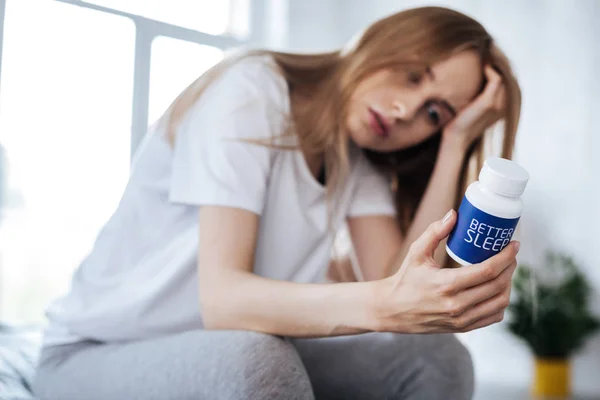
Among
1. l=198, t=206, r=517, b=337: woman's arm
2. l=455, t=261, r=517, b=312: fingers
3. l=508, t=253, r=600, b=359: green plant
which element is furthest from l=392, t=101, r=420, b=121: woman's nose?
l=508, t=253, r=600, b=359: green plant

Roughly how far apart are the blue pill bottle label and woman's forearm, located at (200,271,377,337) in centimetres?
12

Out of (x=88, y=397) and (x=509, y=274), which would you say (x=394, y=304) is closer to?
(x=509, y=274)

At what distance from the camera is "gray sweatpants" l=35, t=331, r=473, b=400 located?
2.23ft

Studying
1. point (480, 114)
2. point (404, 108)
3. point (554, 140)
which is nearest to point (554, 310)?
point (554, 140)

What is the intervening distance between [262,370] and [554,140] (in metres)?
1.85

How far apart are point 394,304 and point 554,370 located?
166 cm

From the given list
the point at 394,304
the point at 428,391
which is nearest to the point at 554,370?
the point at 428,391

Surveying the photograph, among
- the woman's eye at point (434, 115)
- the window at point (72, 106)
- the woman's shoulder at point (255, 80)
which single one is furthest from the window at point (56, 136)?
the woman's eye at point (434, 115)

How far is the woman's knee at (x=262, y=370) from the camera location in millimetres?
663

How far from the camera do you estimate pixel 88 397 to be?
2.68 feet

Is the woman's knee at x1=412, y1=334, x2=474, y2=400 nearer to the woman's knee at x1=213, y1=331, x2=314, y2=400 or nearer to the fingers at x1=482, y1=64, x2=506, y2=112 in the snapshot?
the woman's knee at x1=213, y1=331, x2=314, y2=400

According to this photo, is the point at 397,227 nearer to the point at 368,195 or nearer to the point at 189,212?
the point at 368,195

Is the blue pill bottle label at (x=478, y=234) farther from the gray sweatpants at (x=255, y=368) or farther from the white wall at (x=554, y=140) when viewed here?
the white wall at (x=554, y=140)

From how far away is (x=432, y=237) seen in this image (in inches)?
23.5
